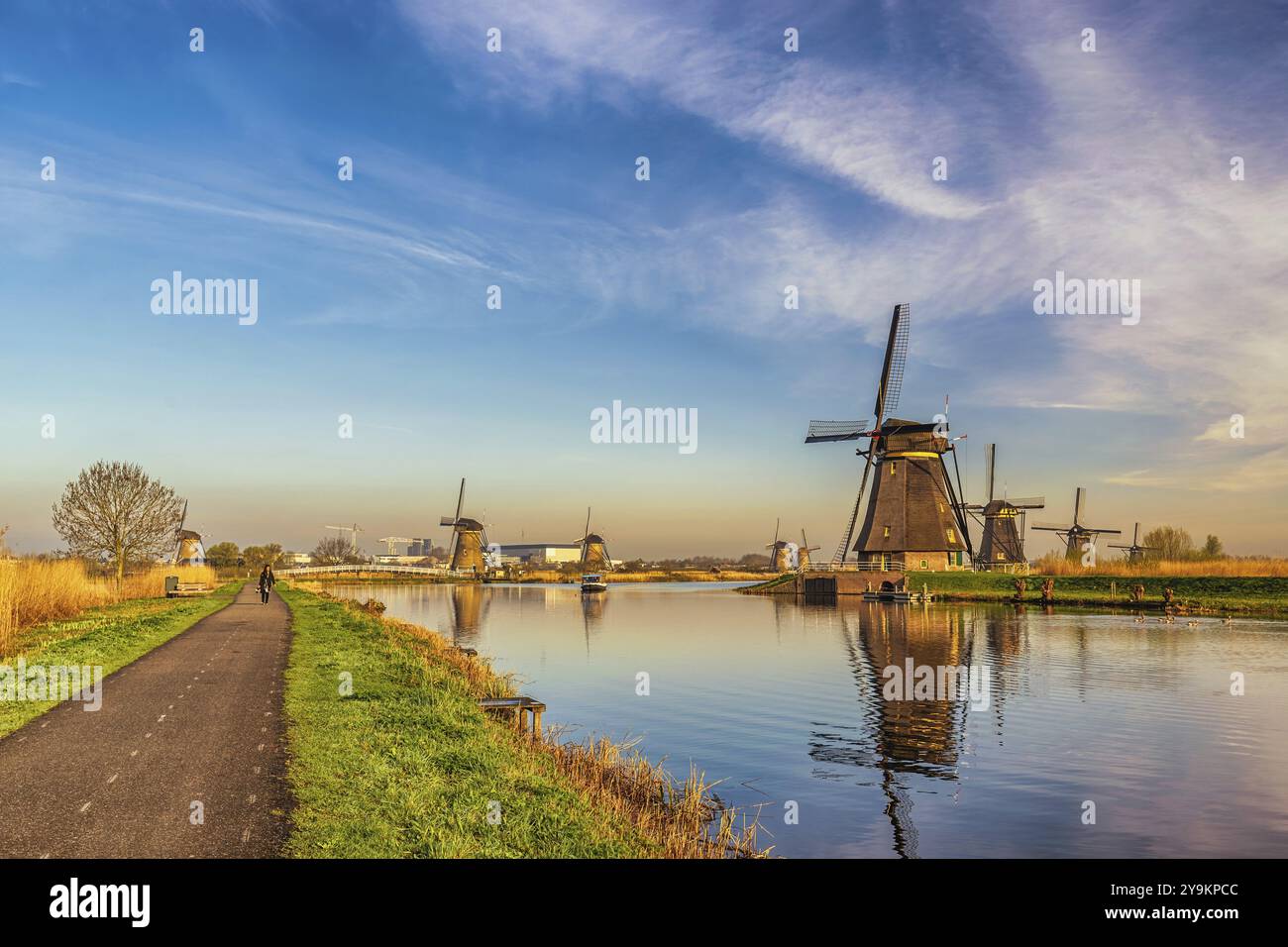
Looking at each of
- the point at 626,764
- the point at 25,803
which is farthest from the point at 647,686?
the point at 25,803

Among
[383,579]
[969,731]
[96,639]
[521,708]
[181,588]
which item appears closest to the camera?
[521,708]

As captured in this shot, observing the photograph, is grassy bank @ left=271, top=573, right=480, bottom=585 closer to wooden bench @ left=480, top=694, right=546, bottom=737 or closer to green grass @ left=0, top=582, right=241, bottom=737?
green grass @ left=0, top=582, right=241, bottom=737

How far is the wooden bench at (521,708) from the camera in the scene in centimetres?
1448

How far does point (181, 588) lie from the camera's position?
5247 centimetres

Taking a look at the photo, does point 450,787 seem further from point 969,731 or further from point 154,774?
point 969,731

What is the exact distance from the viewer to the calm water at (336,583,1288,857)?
12.0 meters

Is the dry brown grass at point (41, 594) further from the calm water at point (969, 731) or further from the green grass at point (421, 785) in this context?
the calm water at point (969, 731)

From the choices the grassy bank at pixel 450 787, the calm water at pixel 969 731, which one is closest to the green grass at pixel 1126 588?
the calm water at pixel 969 731

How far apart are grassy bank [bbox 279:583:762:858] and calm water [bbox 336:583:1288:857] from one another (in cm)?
199

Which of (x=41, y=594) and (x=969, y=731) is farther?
(x=41, y=594)

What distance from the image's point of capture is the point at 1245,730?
18109 mm

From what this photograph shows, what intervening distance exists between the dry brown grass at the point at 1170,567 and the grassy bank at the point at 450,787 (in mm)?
55454

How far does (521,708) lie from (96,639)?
15972 millimetres

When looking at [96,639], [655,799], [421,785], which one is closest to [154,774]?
[421,785]
